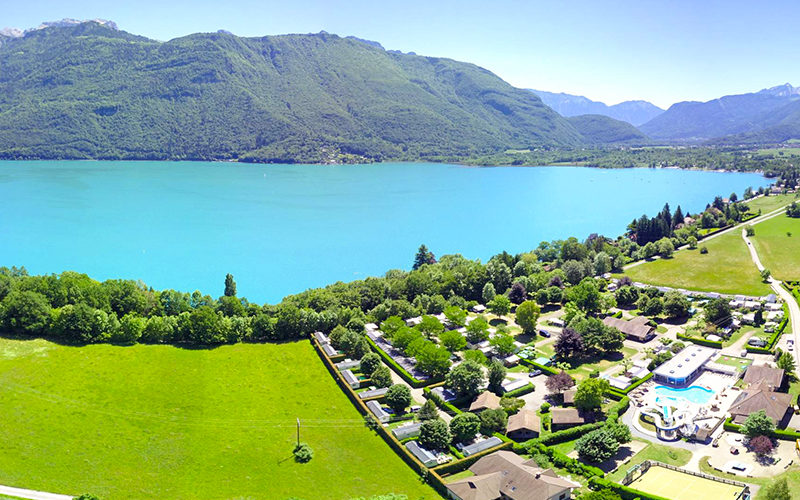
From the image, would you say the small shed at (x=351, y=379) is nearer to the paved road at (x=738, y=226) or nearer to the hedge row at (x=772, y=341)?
the hedge row at (x=772, y=341)

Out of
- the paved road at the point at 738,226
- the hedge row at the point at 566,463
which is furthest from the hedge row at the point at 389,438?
the paved road at the point at 738,226

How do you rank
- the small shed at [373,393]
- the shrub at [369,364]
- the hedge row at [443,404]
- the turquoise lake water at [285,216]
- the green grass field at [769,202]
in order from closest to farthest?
the hedge row at [443,404], the small shed at [373,393], the shrub at [369,364], the turquoise lake water at [285,216], the green grass field at [769,202]

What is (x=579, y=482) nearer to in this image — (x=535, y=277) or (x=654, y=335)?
(x=654, y=335)

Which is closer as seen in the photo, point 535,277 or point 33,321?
point 33,321

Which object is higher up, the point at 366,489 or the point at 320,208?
the point at 320,208

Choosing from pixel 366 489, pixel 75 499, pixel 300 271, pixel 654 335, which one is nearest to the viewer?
pixel 75 499

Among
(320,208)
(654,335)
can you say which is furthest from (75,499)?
(320,208)

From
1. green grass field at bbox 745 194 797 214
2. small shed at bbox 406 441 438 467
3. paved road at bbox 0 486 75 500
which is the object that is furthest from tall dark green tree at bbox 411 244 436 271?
green grass field at bbox 745 194 797 214
